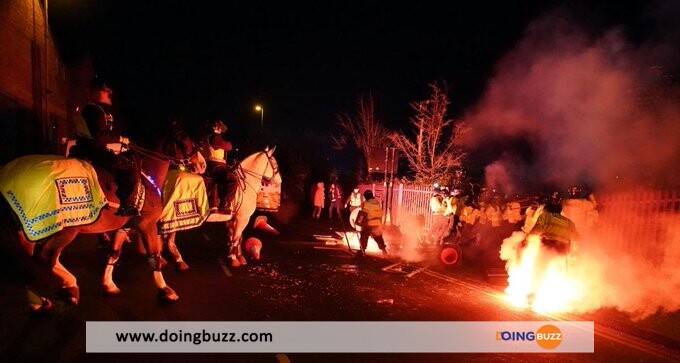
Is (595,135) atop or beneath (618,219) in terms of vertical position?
atop

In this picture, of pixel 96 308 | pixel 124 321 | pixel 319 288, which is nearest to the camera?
pixel 124 321

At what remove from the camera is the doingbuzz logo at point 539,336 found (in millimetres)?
4961

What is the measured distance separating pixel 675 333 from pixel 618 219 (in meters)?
3.21

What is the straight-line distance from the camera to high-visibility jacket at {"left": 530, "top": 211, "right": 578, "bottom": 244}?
254 inches

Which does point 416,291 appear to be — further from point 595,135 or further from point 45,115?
point 45,115

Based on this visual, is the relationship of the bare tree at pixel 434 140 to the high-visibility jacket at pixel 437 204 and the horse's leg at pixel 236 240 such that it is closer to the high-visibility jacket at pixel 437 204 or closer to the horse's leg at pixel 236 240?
the high-visibility jacket at pixel 437 204

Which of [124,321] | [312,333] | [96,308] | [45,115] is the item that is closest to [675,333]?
[312,333]

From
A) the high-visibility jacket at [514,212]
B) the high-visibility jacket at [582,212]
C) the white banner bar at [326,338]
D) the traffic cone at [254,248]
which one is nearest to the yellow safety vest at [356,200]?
the high-visibility jacket at [514,212]

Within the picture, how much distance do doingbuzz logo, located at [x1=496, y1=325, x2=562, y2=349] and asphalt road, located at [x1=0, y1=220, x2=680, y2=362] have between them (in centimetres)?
38

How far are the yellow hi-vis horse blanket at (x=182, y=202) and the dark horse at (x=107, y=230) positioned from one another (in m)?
0.18

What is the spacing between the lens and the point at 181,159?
20.1 feet

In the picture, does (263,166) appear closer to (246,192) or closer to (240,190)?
(246,192)

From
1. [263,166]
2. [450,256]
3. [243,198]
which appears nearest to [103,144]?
[243,198]

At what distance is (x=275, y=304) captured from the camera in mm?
5715
